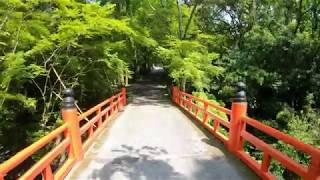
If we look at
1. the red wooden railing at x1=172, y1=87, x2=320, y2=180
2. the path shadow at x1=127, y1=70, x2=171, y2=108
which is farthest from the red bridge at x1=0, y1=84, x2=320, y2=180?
the path shadow at x1=127, y1=70, x2=171, y2=108

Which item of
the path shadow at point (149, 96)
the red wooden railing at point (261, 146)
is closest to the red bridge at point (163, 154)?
the red wooden railing at point (261, 146)

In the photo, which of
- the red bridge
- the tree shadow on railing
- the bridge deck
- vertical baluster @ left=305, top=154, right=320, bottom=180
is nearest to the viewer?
vertical baluster @ left=305, top=154, right=320, bottom=180

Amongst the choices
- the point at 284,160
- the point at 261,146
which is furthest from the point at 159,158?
the point at 284,160

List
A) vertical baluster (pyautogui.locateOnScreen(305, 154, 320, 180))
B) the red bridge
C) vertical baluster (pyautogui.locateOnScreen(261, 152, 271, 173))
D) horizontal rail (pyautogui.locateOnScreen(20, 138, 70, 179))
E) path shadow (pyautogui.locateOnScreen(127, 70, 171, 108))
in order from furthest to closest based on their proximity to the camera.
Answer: path shadow (pyautogui.locateOnScreen(127, 70, 171, 108)) < vertical baluster (pyautogui.locateOnScreen(261, 152, 271, 173)) < the red bridge < horizontal rail (pyautogui.locateOnScreen(20, 138, 70, 179)) < vertical baluster (pyautogui.locateOnScreen(305, 154, 320, 180))

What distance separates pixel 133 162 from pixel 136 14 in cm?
1926

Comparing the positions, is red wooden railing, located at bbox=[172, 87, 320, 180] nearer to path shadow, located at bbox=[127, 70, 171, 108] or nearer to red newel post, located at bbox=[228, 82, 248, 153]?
red newel post, located at bbox=[228, 82, 248, 153]

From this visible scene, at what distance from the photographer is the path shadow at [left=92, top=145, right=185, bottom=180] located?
5792mm

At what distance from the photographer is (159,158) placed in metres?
6.87

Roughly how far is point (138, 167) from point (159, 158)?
68 centimetres

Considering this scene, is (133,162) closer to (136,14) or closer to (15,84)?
(15,84)

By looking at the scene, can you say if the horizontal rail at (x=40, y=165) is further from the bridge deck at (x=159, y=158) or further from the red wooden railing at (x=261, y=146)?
the red wooden railing at (x=261, y=146)

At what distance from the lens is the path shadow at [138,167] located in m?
5.79

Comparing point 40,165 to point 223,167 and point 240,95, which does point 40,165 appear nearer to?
point 223,167

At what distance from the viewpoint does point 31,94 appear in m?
17.4
